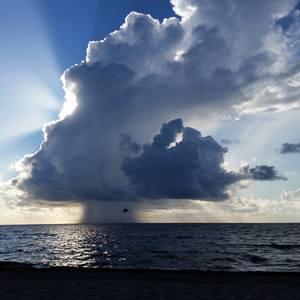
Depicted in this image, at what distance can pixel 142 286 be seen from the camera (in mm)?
22375

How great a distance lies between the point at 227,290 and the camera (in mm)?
21250

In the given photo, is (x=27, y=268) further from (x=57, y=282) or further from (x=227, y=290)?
(x=227, y=290)

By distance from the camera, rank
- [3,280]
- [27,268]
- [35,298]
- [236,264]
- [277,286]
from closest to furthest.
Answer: [35,298], [277,286], [3,280], [27,268], [236,264]

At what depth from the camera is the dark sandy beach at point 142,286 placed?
19.5 m

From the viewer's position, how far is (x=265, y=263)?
153 ft

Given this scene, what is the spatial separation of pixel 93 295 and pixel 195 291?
523 cm

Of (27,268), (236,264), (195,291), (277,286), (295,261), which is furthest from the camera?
(295,261)

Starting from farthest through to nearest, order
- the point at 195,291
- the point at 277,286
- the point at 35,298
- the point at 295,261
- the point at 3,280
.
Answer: the point at 295,261, the point at 3,280, the point at 277,286, the point at 195,291, the point at 35,298

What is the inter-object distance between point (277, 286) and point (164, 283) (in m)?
6.38

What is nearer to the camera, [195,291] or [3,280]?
[195,291]

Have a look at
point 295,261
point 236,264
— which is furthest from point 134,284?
point 295,261

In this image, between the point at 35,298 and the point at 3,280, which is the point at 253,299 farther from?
the point at 3,280

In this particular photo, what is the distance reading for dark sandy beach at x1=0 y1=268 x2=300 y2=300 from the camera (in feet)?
63.8

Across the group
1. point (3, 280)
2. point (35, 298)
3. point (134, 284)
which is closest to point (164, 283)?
point (134, 284)
